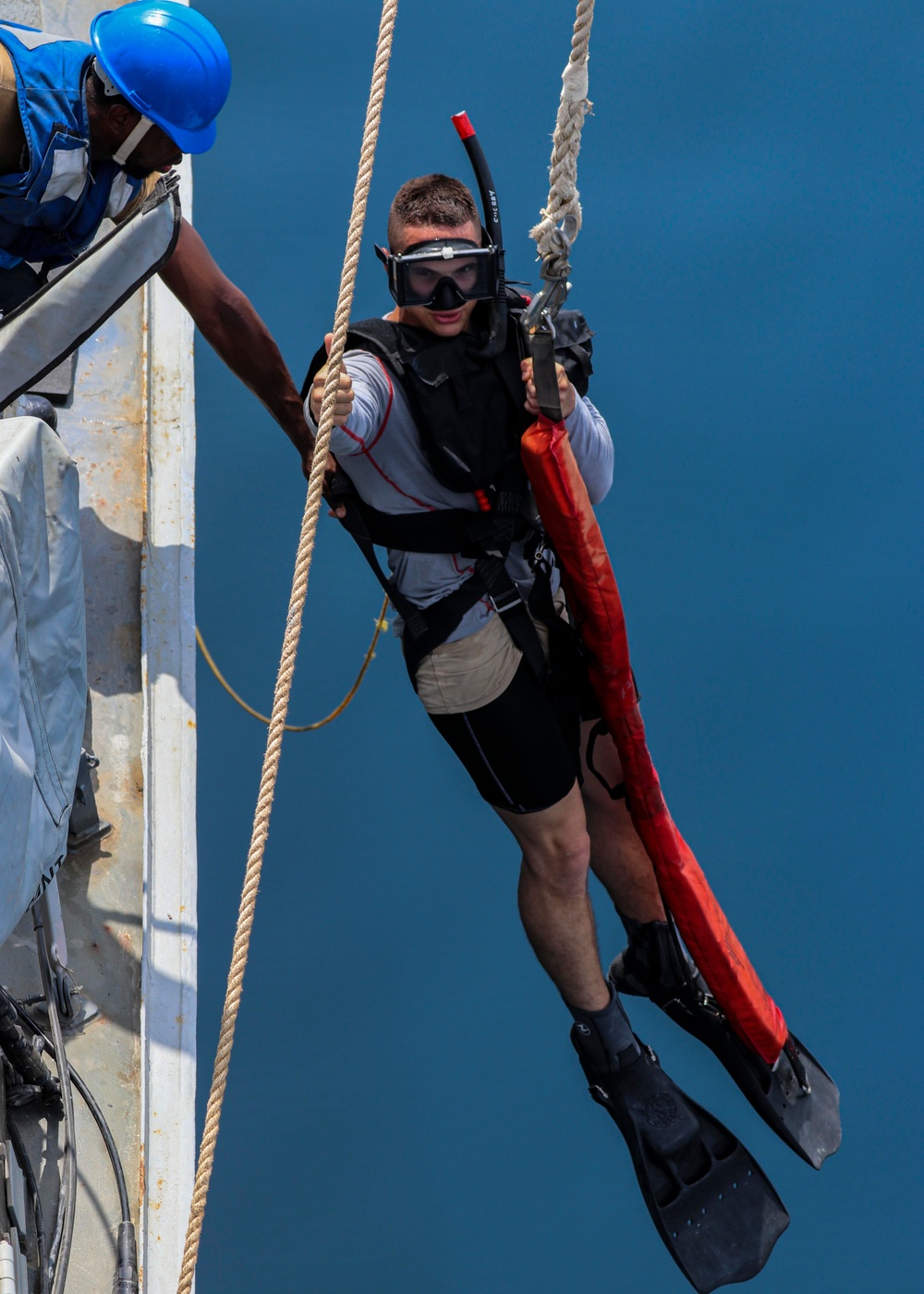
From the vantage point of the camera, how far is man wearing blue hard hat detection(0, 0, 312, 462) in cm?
213

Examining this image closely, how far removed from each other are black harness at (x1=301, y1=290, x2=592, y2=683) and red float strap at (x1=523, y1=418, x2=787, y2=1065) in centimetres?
9

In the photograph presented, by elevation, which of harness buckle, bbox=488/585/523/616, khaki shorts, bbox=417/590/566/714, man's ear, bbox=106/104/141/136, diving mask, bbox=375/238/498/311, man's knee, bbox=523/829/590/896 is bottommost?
man's knee, bbox=523/829/590/896

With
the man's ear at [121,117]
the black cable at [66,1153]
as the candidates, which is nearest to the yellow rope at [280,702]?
the black cable at [66,1153]

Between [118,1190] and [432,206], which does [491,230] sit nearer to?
[432,206]

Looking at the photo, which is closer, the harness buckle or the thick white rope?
the thick white rope

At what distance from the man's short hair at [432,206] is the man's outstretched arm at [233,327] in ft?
2.32

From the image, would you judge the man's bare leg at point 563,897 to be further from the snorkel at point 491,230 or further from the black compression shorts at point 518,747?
the snorkel at point 491,230

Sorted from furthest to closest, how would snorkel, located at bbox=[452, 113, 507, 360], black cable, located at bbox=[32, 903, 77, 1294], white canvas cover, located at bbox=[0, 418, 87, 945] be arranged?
snorkel, located at bbox=[452, 113, 507, 360], black cable, located at bbox=[32, 903, 77, 1294], white canvas cover, located at bbox=[0, 418, 87, 945]

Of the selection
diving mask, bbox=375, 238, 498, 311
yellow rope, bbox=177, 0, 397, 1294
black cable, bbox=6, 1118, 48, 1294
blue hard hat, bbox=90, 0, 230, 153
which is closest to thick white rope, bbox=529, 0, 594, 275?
diving mask, bbox=375, 238, 498, 311

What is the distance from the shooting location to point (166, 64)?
222cm

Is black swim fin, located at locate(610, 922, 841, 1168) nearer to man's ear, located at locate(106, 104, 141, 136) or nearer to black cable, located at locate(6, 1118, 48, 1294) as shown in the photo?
black cable, located at locate(6, 1118, 48, 1294)

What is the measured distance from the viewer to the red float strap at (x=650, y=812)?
213cm

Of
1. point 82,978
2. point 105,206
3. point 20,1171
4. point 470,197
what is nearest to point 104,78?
point 105,206

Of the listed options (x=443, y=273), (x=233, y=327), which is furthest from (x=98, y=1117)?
(x=233, y=327)
